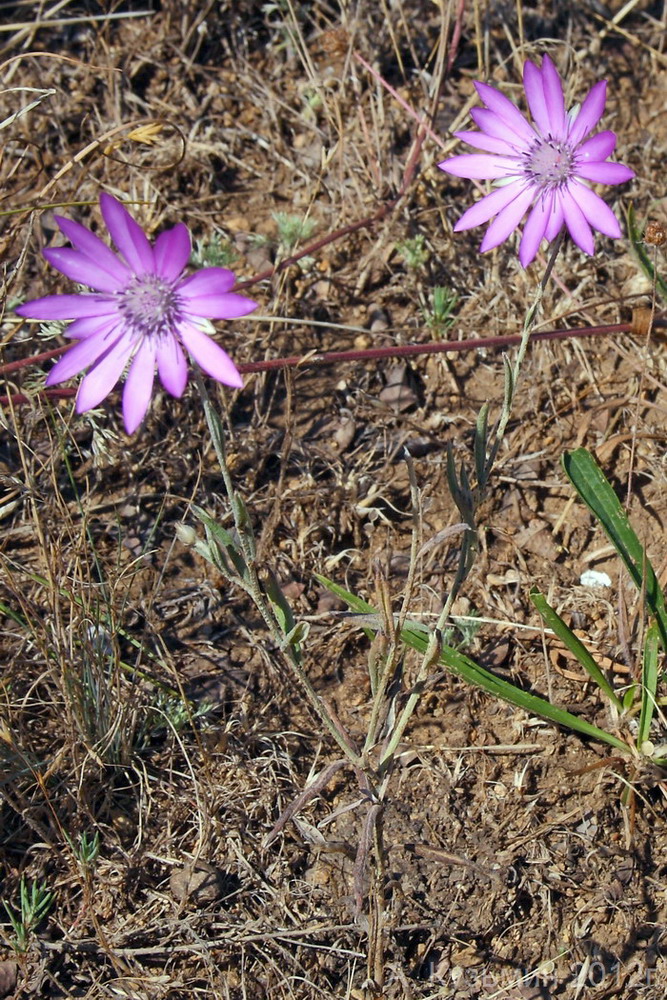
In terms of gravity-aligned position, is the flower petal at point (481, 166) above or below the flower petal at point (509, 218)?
above

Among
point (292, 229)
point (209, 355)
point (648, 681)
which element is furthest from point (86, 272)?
point (648, 681)

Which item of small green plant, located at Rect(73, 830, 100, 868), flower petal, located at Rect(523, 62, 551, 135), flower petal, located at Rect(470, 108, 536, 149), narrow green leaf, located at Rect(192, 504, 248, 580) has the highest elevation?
flower petal, located at Rect(523, 62, 551, 135)

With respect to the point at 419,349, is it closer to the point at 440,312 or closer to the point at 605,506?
the point at 440,312

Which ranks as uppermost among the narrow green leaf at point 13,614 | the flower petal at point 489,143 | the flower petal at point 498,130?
the flower petal at point 498,130

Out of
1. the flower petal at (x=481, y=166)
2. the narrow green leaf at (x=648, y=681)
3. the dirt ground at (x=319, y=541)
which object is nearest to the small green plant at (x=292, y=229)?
the dirt ground at (x=319, y=541)

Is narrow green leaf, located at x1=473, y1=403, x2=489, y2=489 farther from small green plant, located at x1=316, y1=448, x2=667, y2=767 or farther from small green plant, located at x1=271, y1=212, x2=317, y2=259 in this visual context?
small green plant, located at x1=271, y1=212, x2=317, y2=259

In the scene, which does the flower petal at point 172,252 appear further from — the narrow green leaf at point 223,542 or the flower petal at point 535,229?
the flower petal at point 535,229

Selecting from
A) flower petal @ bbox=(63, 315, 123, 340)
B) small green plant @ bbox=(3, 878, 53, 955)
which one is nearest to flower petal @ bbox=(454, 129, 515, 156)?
flower petal @ bbox=(63, 315, 123, 340)
